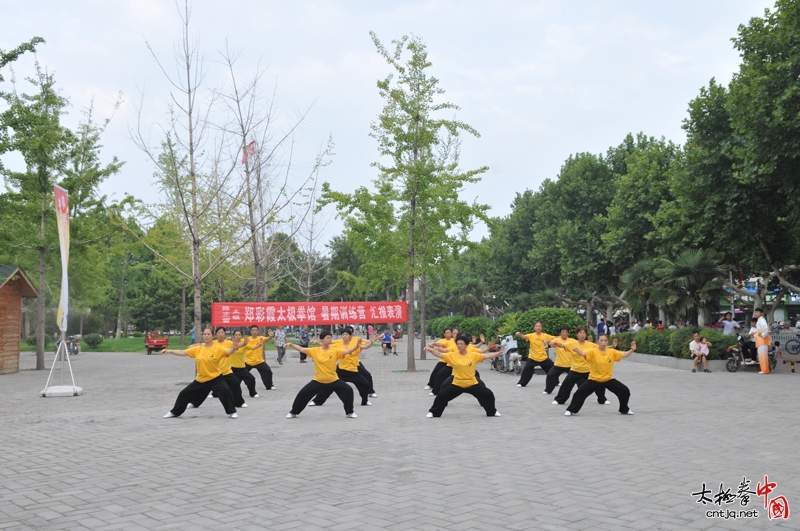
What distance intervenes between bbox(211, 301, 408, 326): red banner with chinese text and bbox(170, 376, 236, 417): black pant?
7.61 m

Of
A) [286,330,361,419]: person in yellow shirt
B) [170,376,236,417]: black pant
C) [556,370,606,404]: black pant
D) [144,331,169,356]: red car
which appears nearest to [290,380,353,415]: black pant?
[286,330,361,419]: person in yellow shirt

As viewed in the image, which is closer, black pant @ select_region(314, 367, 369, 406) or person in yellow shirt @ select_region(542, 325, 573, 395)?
black pant @ select_region(314, 367, 369, 406)

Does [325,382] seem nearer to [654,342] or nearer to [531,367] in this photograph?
[531,367]

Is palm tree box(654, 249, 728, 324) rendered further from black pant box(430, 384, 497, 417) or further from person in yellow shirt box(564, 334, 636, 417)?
black pant box(430, 384, 497, 417)

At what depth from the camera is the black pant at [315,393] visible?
37.0 feet

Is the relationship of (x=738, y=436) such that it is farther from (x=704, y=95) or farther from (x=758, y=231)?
(x=704, y=95)

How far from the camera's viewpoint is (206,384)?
1165 centimetres

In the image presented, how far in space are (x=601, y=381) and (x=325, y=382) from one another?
4648mm

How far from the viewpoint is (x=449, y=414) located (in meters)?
11.8

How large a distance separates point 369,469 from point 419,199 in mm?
15625

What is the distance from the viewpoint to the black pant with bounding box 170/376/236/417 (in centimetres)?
1148

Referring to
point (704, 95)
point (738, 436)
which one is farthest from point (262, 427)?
point (704, 95)

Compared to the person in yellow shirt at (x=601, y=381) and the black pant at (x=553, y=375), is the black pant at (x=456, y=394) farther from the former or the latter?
the black pant at (x=553, y=375)

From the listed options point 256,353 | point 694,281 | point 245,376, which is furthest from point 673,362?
point 245,376
